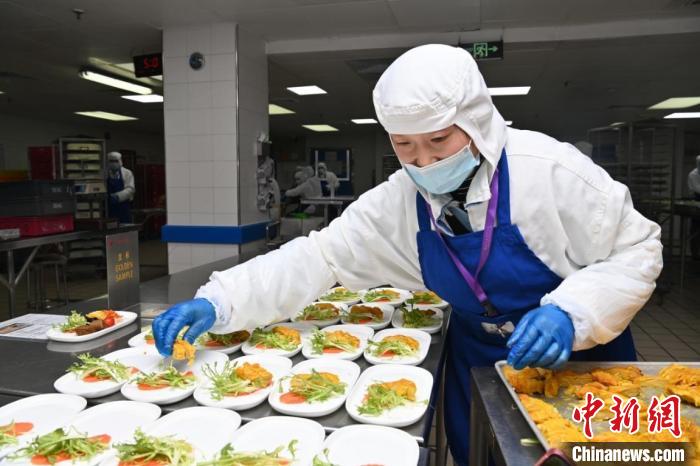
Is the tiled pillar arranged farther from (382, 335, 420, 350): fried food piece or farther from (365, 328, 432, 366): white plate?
(382, 335, 420, 350): fried food piece

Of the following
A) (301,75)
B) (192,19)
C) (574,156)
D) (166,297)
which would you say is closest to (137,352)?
(166,297)

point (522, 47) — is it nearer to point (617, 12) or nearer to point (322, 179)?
point (617, 12)

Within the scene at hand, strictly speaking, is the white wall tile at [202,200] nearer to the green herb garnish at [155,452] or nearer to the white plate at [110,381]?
the white plate at [110,381]

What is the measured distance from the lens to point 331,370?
5.49 feet

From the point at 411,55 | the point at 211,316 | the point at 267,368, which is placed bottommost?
the point at 267,368

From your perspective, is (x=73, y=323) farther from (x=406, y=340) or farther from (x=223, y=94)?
(x=223, y=94)

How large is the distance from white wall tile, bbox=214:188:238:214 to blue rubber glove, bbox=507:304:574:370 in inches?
185

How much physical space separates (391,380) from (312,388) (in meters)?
0.28

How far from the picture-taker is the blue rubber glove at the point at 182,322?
1654 millimetres

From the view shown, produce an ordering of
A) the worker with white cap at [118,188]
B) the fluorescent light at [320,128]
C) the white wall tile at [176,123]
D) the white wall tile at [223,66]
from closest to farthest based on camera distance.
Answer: the white wall tile at [223,66], the white wall tile at [176,123], the worker with white cap at [118,188], the fluorescent light at [320,128]

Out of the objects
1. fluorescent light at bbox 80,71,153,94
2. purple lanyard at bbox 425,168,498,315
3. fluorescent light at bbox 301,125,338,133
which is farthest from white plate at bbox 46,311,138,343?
fluorescent light at bbox 301,125,338,133

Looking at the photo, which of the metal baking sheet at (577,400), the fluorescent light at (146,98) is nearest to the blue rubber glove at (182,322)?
the metal baking sheet at (577,400)

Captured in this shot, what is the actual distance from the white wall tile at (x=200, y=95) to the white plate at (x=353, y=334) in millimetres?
4255

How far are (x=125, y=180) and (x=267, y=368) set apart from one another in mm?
8280
